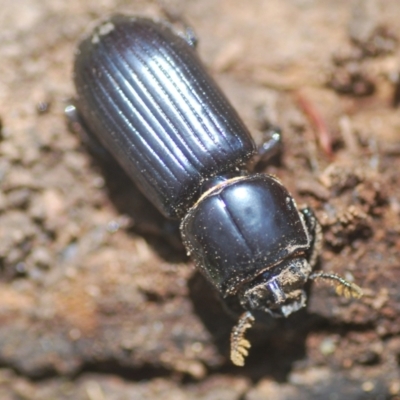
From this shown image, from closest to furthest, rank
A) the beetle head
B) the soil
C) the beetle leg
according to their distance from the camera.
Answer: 1. the beetle head
2. the beetle leg
3. the soil

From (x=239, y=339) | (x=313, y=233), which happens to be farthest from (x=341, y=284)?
(x=239, y=339)

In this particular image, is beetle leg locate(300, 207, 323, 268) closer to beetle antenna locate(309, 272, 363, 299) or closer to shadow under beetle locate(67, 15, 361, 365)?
shadow under beetle locate(67, 15, 361, 365)

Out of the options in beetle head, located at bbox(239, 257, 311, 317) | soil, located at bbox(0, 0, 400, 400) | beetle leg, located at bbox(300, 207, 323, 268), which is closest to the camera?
beetle head, located at bbox(239, 257, 311, 317)

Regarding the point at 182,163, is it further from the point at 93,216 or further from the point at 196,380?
the point at 196,380

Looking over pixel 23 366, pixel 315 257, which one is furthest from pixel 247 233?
pixel 23 366

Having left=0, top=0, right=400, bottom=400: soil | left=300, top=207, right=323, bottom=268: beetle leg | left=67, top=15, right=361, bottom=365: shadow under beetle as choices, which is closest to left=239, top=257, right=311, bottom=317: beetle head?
left=67, top=15, right=361, bottom=365: shadow under beetle

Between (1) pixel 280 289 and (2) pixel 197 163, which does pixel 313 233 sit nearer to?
(1) pixel 280 289
